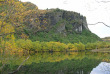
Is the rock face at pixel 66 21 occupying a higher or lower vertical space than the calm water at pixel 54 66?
higher

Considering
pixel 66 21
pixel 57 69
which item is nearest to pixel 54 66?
pixel 57 69

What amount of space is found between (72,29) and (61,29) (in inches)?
722

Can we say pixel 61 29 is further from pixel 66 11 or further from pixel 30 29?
pixel 30 29

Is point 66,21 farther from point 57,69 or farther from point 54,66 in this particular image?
point 57,69

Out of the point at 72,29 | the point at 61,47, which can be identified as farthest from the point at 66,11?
the point at 61,47

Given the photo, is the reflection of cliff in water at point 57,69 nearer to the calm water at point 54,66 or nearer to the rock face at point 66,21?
the calm water at point 54,66

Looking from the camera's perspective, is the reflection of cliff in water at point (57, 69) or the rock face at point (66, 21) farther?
the rock face at point (66, 21)

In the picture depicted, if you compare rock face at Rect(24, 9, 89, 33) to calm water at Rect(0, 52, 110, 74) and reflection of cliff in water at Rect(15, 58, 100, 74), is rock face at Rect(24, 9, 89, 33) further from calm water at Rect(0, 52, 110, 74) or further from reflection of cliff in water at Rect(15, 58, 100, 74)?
reflection of cliff in water at Rect(15, 58, 100, 74)

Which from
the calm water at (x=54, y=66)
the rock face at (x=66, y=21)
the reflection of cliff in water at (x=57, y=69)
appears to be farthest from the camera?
the rock face at (x=66, y=21)

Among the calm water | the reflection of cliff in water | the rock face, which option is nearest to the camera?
the calm water

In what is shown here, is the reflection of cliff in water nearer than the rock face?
Yes

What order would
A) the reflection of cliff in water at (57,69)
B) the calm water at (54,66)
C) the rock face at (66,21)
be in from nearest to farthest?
the calm water at (54,66) < the reflection of cliff in water at (57,69) < the rock face at (66,21)

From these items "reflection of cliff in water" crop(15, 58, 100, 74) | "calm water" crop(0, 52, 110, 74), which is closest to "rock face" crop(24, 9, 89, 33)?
"calm water" crop(0, 52, 110, 74)

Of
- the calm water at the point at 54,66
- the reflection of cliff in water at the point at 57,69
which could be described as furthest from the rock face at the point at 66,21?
the reflection of cliff in water at the point at 57,69
